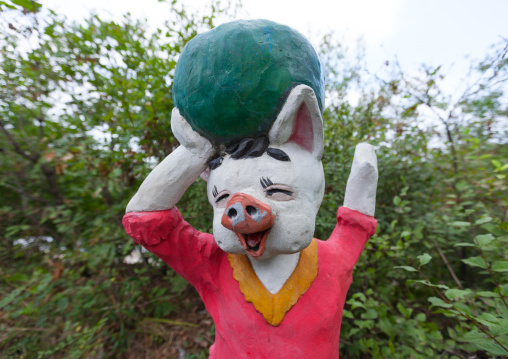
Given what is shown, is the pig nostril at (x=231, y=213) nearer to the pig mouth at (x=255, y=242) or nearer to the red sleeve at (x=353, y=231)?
the pig mouth at (x=255, y=242)

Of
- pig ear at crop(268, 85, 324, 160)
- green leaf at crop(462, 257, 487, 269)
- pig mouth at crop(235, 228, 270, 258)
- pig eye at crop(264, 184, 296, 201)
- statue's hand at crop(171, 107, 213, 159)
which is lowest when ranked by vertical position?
pig mouth at crop(235, 228, 270, 258)

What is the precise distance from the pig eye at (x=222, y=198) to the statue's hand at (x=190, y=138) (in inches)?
6.1

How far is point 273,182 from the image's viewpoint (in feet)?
2.77

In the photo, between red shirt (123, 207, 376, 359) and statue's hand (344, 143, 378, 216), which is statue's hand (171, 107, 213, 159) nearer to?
red shirt (123, 207, 376, 359)

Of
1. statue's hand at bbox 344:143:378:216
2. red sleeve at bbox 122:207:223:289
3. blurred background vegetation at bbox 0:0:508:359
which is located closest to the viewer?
red sleeve at bbox 122:207:223:289

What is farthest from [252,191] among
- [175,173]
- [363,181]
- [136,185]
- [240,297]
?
[136,185]

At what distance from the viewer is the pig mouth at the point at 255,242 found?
0.81m

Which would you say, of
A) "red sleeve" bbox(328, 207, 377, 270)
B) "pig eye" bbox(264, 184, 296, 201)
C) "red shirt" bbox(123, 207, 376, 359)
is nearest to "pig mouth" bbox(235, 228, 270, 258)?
"pig eye" bbox(264, 184, 296, 201)

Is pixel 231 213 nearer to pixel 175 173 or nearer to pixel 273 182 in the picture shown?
pixel 273 182

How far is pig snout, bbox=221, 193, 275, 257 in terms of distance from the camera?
76 centimetres

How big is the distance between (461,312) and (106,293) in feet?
7.83

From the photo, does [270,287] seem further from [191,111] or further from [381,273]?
[381,273]

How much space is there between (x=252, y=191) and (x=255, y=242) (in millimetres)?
164

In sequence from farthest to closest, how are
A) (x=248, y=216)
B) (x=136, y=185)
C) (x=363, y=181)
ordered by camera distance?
(x=136, y=185) → (x=363, y=181) → (x=248, y=216)
